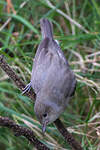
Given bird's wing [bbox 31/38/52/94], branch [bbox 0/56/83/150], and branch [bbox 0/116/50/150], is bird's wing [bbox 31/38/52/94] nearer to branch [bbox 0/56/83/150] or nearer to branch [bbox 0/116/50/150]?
branch [bbox 0/56/83/150]

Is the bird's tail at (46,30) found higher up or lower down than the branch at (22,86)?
higher up

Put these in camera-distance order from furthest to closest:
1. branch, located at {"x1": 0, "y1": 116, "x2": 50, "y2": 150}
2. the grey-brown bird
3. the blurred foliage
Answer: the blurred foliage < the grey-brown bird < branch, located at {"x1": 0, "y1": 116, "x2": 50, "y2": 150}

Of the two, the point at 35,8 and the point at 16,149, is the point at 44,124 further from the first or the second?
the point at 35,8

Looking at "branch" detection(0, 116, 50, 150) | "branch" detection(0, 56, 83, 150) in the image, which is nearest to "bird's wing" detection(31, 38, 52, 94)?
"branch" detection(0, 56, 83, 150)

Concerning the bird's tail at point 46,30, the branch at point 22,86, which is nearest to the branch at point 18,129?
the branch at point 22,86

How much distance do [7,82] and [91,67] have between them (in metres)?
1.07

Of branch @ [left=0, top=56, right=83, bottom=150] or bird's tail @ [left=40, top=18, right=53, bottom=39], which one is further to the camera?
bird's tail @ [left=40, top=18, right=53, bottom=39]

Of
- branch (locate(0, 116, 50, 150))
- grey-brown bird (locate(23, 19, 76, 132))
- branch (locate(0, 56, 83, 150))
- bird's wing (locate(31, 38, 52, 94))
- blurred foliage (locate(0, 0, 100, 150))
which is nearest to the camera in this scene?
branch (locate(0, 116, 50, 150))

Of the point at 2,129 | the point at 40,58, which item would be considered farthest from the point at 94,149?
the point at 2,129

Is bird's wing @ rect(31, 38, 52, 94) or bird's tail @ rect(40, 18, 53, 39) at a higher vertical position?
bird's tail @ rect(40, 18, 53, 39)

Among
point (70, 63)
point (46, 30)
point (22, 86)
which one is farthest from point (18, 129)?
point (70, 63)

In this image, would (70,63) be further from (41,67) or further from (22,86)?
(22,86)

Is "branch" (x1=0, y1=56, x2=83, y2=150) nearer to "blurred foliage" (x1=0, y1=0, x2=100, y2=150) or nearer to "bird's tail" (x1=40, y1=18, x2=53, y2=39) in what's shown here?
"blurred foliage" (x1=0, y1=0, x2=100, y2=150)

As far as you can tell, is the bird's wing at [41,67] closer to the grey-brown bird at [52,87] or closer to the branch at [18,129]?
the grey-brown bird at [52,87]
